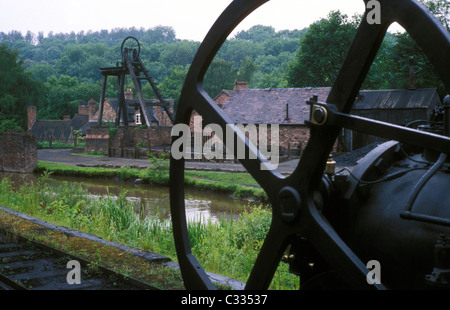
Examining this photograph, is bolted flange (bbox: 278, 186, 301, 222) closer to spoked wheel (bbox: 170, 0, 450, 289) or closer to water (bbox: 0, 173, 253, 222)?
spoked wheel (bbox: 170, 0, 450, 289)

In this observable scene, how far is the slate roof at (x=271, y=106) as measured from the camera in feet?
101

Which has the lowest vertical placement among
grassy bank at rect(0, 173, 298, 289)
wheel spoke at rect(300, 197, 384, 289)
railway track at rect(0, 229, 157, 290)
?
grassy bank at rect(0, 173, 298, 289)

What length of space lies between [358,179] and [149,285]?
9.12 ft

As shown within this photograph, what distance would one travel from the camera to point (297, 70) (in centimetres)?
4022

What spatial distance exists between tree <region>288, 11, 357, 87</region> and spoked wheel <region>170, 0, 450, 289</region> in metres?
37.4

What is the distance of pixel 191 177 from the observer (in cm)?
2186

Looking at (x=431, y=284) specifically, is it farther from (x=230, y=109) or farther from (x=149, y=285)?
(x=230, y=109)

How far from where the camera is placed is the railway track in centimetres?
486

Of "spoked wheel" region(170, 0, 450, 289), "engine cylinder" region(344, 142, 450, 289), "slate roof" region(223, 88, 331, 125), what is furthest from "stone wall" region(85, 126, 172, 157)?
"engine cylinder" region(344, 142, 450, 289)

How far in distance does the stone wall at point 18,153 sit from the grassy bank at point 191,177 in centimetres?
68

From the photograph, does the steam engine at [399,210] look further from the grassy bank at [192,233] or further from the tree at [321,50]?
the tree at [321,50]

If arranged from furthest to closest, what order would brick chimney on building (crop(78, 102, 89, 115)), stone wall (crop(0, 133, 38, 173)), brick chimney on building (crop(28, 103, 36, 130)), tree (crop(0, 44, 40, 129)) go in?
1. brick chimney on building (crop(78, 102, 89, 115))
2. brick chimney on building (crop(28, 103, 36, 130))
3. tree (crop(0, 44, 40, 129))
4. stone wall (crop(0, 133, 38, 173))

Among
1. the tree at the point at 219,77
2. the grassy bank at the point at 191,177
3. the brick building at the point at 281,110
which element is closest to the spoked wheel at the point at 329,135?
the grassy bank at the point at 191,177

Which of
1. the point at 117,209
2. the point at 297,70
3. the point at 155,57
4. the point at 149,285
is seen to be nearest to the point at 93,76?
the point at 155,57
